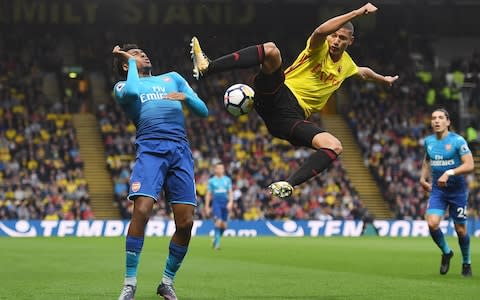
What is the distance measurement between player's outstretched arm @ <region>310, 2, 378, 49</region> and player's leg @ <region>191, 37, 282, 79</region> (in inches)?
20.4

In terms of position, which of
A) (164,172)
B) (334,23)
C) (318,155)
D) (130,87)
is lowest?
(164,172)

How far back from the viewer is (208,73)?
400 inches

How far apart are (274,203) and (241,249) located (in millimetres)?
12571

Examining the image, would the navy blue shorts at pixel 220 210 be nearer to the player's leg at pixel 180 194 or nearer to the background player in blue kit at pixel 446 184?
the background player in blue kit at pixel 446 184

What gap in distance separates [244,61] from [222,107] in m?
30.6

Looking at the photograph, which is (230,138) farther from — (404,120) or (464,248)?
(464,248)

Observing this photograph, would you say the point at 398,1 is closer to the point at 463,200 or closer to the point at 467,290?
the point at 463,200

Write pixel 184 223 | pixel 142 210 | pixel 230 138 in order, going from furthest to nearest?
pixel 230 138, pixel 184 223, pixel 142 210

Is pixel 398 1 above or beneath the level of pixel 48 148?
above

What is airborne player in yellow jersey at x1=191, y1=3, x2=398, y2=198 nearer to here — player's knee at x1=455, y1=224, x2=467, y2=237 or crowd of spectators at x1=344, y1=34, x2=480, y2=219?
player's knee at x1=455, y1=224, x2=467, y2=237

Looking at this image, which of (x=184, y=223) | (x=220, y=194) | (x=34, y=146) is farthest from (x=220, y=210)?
(x=184, y=223)

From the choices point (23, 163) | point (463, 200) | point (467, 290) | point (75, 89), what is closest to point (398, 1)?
point (75, 89)

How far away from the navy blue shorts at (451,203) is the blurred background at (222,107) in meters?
19.6

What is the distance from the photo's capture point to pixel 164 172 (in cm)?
965
